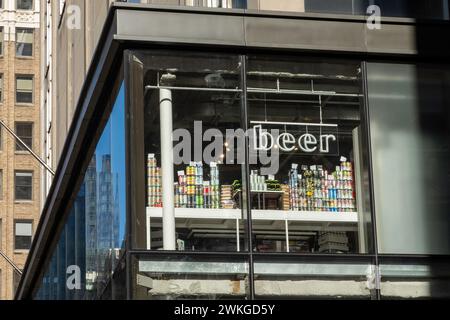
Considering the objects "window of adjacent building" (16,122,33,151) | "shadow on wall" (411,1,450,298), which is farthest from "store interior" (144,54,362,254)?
"window of adjacent building" (16,122,33,151)

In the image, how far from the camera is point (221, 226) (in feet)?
55.0

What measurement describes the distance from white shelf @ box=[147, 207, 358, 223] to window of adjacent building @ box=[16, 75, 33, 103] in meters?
56.8

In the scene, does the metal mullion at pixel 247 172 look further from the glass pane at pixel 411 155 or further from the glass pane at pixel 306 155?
the glass pane at pixel 411 155

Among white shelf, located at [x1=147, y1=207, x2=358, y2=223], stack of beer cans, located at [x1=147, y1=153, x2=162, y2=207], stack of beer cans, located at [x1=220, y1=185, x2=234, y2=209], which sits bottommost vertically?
white shelf, located at [x1=147, y1=207, x2=358, y2=223]

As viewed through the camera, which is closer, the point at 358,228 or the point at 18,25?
the point at 358,228

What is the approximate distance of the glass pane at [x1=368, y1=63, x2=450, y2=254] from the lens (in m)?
17.1

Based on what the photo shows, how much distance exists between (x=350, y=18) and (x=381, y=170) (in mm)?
2365

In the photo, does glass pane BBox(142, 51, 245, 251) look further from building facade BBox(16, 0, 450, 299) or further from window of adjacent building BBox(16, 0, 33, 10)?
window of adjacent building BBox(16, 0, 33, 10)

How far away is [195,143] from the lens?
1697cm

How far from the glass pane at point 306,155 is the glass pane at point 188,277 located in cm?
68

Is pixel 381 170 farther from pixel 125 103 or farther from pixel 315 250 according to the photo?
pixel 125 103

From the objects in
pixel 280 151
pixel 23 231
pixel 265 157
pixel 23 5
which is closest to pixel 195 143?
pixel 265 157
